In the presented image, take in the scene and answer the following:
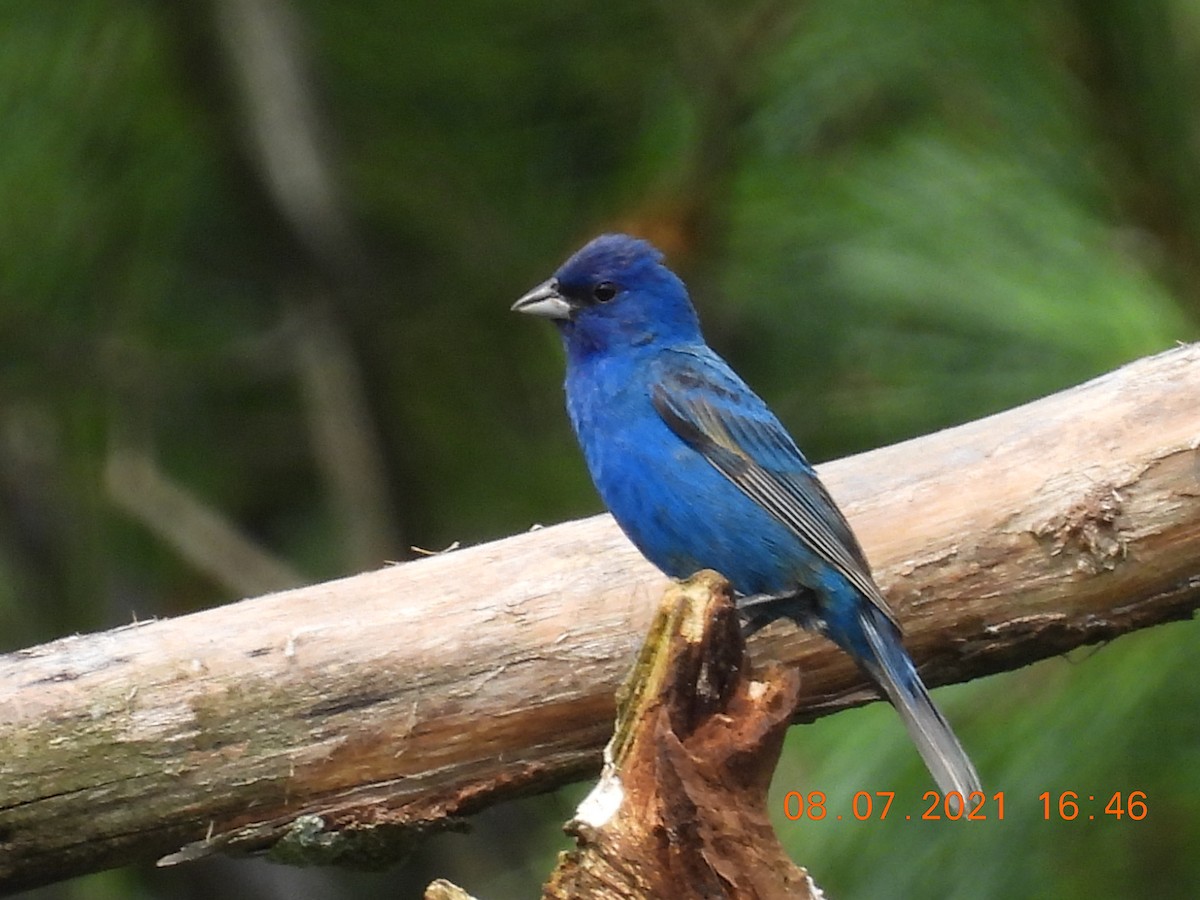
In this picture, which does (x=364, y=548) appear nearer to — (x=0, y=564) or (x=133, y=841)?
(x=0, y=564)

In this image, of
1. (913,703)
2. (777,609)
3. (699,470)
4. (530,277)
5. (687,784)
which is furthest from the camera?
(530,277)

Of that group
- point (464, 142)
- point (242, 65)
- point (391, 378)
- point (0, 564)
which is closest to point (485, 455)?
point (391, 378)

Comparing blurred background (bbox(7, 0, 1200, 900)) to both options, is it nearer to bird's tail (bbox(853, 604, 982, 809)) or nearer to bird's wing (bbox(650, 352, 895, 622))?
bird's tail (bbox(853, 604, 982, 809))

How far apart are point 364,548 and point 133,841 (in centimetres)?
202

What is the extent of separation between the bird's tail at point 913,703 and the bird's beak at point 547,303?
43.8 inches

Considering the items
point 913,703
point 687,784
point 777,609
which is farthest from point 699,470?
point 687,784

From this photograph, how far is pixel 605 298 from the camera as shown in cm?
413

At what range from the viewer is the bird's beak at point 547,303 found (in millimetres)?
4090

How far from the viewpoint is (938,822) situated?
3205mm

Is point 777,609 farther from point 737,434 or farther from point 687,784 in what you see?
point 687,784

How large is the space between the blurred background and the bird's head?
0.50 feet

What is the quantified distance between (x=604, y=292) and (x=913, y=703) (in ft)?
4.45

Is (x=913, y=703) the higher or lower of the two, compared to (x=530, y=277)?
lower
